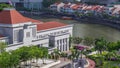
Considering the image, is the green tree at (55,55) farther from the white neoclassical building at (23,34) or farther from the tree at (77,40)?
the tree at (77,40)

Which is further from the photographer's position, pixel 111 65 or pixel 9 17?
pixel 9 17

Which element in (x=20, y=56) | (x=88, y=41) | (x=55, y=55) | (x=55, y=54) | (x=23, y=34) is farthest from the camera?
(x=88, y=41)

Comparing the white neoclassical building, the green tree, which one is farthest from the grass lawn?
the white neoclassical building

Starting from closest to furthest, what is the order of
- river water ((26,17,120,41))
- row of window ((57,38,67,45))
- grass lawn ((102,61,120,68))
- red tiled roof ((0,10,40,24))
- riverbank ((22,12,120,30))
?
grass lawn ((102,61,120,68)) < red tiled roof ((0,10,40,24)) < row of window ((57,38,67,45)) < river water ((26,17,120,41)) < riverbank ((22,12,120,30))

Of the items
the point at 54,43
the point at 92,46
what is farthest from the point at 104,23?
the point at 54,43

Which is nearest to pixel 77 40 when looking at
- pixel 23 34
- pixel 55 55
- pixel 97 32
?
pixel 55 55

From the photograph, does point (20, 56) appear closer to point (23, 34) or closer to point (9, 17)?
point (23, 34)

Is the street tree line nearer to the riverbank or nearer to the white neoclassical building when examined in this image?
the white neoclassical building

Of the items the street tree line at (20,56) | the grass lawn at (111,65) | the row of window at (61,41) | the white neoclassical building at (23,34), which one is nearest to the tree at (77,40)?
the white neoclassical building at (23,34)
